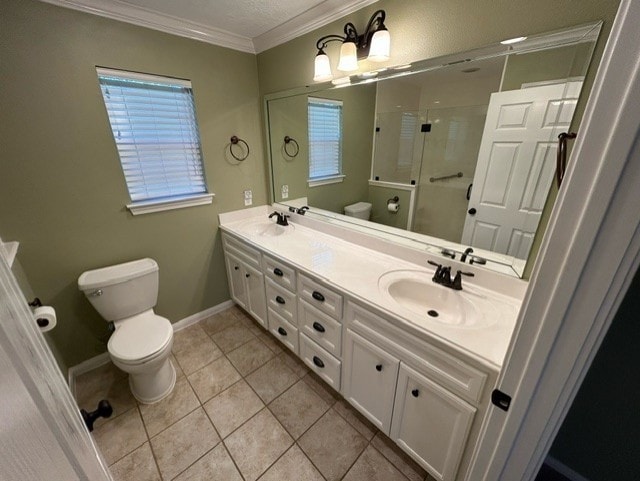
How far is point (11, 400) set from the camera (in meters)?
0.32

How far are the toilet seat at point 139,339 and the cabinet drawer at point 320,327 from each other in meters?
0.85

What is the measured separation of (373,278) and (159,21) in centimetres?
213

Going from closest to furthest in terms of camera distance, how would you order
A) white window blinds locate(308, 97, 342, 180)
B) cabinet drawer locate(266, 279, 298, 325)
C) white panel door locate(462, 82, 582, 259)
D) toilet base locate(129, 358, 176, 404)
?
1. white panel door locate(462, 82, 582, 259)
2. toilet base locate(129, 358, 176, 404)
3. cabinet drawer locate(266, 279, 298, 325)
4. white window blinds locate(308, 97, 342, 180)

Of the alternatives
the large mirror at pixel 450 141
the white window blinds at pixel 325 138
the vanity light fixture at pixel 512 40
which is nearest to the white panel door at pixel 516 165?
the large mirror at pixel 450 141

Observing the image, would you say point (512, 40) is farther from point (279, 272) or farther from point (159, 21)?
point (159, 21)

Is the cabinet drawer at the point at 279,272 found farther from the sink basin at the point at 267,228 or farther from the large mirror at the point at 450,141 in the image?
the large mirror at the point at 450,141

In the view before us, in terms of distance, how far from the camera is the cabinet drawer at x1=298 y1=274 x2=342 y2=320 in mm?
1406

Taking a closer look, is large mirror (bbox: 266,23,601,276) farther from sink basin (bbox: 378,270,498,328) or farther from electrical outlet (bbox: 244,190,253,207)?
electrical outlet (bbox: 244,190,253,207)

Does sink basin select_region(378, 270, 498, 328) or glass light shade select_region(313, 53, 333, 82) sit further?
glass light shade select_region(313, 53, 333, 82)

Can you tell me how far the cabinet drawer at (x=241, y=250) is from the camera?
197cm

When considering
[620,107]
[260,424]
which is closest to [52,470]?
[620,107]

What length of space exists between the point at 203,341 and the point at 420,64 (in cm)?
246

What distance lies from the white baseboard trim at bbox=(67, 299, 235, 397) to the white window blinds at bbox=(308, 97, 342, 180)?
157 centimetres

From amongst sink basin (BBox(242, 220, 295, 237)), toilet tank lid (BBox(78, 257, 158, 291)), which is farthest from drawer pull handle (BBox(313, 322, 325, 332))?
toilet tank lid (BBox(78, 257, 158, 291))
